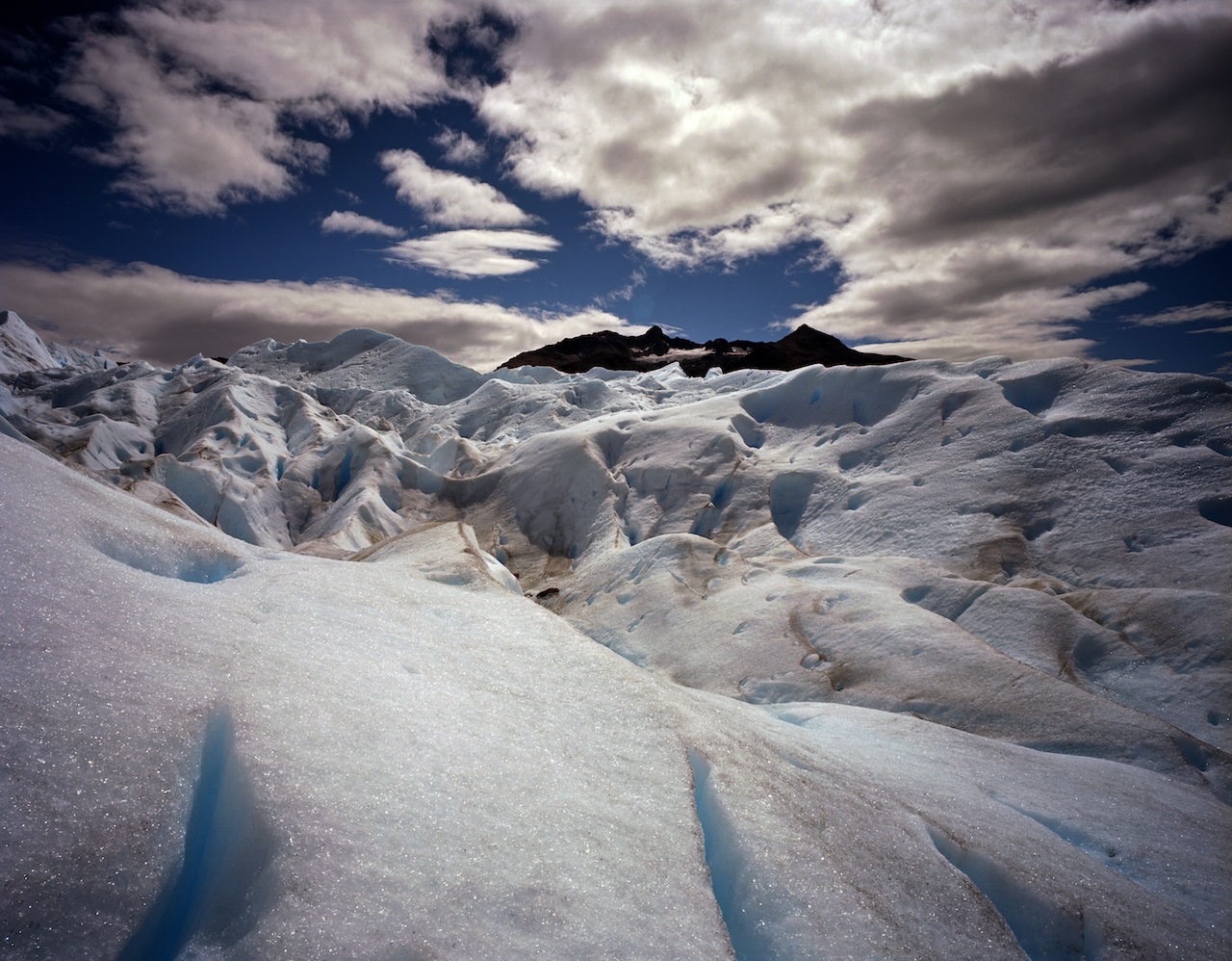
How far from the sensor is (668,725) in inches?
144

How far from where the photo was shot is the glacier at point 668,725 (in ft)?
7.28

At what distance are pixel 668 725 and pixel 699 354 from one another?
290 ft

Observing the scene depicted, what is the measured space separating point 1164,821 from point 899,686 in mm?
2503

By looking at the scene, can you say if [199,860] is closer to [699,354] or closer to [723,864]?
[723,864]

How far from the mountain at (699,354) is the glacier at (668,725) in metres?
67.9

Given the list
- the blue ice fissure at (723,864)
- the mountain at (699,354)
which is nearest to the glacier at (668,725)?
the blue ice fissure at (723,864)

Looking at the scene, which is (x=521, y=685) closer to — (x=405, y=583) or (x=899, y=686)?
(x=405, y=583)

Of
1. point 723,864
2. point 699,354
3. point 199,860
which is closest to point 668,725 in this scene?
point 723,864

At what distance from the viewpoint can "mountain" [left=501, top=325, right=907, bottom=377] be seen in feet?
264

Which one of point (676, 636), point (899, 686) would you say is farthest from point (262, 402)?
point (899, 686)

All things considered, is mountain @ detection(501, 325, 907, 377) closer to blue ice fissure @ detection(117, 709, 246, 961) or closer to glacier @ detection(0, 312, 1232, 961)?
glacier @ detection(0, 312, 1232, 961)

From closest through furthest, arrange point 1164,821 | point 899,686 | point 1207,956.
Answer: point 1207,956 < point 1164,821 < point 899,686

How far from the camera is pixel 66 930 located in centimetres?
189

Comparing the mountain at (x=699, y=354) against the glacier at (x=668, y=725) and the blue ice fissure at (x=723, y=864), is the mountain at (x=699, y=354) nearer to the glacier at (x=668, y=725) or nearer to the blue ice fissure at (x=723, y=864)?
the glacier at (x=668, y=725)
